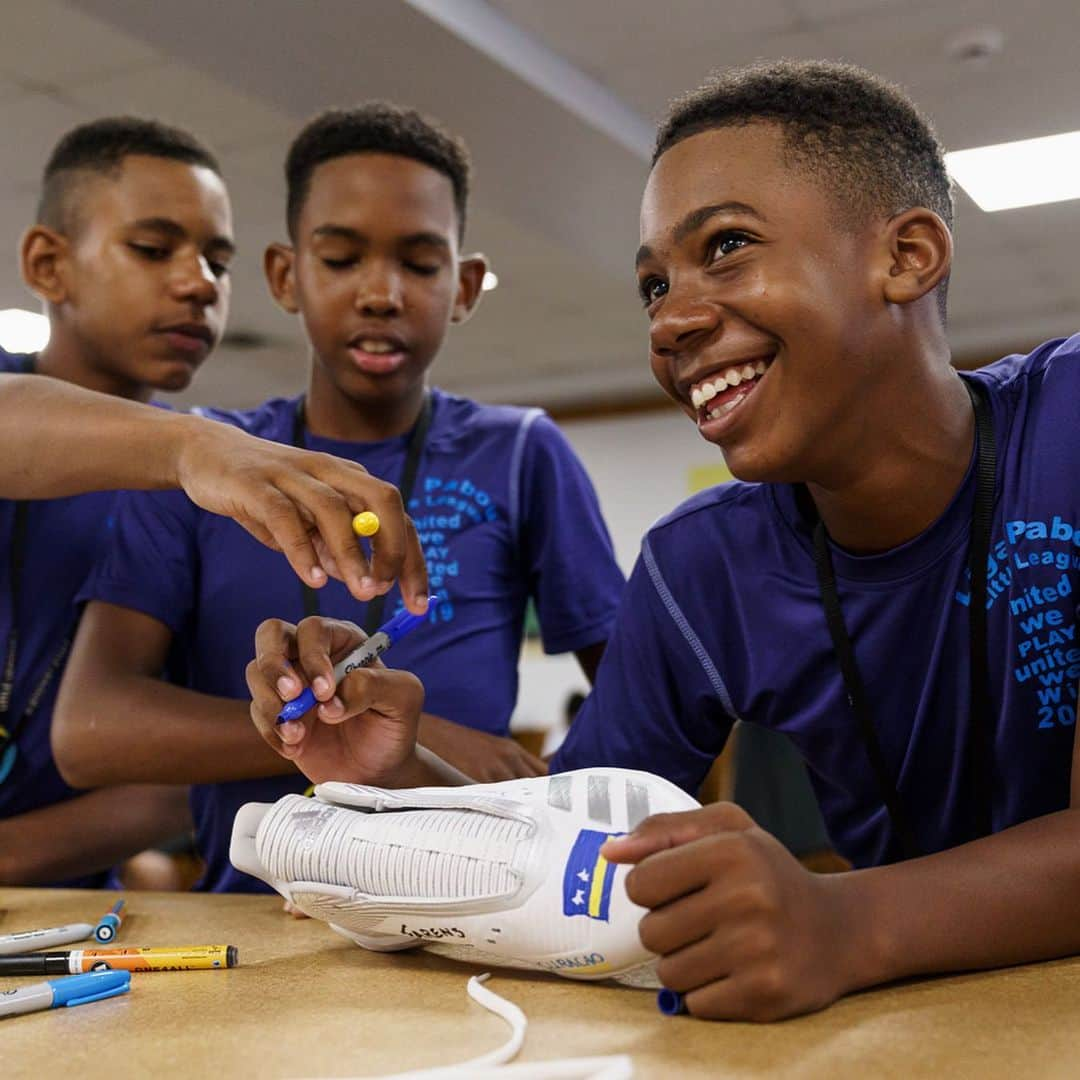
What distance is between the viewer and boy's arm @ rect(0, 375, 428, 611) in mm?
1019

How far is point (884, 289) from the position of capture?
1.18m

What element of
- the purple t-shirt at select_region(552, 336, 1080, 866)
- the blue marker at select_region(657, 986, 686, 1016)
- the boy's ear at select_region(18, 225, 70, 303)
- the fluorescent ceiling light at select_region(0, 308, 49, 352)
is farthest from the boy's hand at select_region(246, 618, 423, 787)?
the fluorescent ceiling light at select_region(0, 308, 49, 352)

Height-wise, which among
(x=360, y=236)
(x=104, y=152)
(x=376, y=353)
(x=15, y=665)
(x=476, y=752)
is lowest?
(x=476, y=752)

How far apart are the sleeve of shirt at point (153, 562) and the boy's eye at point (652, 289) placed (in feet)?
2.35

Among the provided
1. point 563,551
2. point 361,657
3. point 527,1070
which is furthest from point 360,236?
point 527,1070

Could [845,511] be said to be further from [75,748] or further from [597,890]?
[75,748]

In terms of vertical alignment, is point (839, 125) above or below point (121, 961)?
above

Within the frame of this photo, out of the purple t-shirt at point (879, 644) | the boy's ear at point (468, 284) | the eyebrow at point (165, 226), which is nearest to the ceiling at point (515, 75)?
the eyebrow at point (165, 226)

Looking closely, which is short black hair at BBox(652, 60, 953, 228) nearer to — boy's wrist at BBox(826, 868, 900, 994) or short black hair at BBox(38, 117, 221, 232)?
boy's wrist at BBox(826, 868, 900, 994)

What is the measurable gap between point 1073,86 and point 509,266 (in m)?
2.72

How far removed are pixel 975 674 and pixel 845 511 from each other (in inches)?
8.1

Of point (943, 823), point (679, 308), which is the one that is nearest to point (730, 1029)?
point (943, 823)

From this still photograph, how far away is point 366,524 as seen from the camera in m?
1.00

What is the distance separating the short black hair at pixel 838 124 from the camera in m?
1.19
